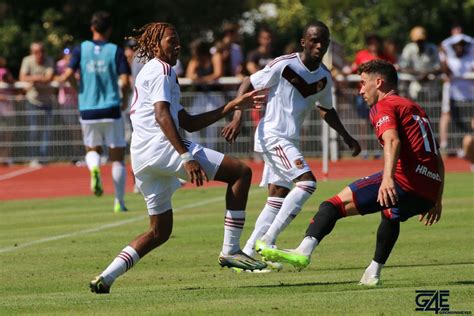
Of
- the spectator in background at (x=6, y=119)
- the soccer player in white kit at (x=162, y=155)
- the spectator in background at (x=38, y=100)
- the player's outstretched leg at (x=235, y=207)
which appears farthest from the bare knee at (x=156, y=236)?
the spectator in background at (x=6, y=119)

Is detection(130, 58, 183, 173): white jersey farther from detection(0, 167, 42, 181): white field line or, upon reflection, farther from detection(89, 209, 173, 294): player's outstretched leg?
detection(0, 167, 42, 181): white field line

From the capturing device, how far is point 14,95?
96.5 feet

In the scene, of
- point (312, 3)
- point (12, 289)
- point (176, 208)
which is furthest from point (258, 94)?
point (312, 3)

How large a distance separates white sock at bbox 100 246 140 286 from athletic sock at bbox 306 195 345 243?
1.40 meters

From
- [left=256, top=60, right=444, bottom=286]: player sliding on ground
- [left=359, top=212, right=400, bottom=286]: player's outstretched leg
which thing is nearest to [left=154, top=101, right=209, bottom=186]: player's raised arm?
[left=256, top=60, right=444, bottom=286]: player sliding on ground

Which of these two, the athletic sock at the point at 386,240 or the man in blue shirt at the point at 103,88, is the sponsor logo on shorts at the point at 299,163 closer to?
the athletic sock at the point at 386,240

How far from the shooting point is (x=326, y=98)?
13.8m

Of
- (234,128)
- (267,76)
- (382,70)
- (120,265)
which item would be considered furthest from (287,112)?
(120,265)

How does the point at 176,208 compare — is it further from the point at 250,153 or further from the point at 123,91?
the point at 250,153

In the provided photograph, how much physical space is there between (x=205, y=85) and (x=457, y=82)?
4.92 meters

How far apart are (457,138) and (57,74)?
830 centimetres

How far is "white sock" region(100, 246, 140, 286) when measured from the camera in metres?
11.0

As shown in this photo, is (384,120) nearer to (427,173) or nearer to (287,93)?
(427,173)

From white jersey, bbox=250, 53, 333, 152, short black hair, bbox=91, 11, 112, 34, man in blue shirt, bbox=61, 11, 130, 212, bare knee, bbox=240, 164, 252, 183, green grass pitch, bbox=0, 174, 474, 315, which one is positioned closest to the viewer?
green grass pitch, bbox=0, 174, 474, 315
